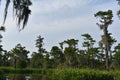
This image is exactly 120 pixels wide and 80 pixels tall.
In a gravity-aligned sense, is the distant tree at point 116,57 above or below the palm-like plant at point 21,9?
above

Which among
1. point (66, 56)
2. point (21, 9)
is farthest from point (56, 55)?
point (21, 9)

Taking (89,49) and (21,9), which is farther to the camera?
(89,49)

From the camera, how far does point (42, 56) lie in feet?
341

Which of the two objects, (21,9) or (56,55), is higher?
(56,55)

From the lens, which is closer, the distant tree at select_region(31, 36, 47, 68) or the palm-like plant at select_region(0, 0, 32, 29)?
the palm-like plant at select_region(0, 0, 32, 29)

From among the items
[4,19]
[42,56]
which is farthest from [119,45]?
[4,19]

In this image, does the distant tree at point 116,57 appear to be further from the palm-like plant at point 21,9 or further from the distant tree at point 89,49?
the palm-like plant at point 21,9

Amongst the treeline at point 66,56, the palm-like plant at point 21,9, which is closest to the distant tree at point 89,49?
the treeline at point 66,56

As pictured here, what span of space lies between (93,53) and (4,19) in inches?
3195

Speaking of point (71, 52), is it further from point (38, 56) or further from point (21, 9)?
point (21, 9)

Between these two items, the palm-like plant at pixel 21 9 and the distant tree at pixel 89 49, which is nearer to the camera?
the palm-like plant at pixel 21 9

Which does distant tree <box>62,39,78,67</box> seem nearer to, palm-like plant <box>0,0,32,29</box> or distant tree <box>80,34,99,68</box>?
distant tree <box>80,34,99,68</box>

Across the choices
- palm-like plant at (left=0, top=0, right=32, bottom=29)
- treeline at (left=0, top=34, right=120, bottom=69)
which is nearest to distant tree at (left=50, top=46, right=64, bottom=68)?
treeline at (left=0, top=34, right=120, bottom=69)

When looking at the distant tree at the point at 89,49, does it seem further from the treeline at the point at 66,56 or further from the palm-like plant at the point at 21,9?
the palm-like plant at the point at 21,9
